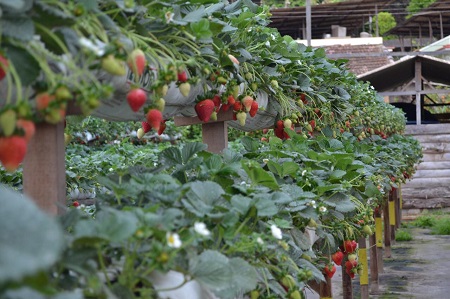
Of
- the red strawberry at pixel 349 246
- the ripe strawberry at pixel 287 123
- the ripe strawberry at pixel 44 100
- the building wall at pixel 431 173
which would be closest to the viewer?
the ripe strawberry at pixel 44 100

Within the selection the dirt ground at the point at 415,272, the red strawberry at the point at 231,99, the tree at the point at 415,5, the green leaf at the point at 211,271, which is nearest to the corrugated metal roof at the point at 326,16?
the tree at the point at 415,5

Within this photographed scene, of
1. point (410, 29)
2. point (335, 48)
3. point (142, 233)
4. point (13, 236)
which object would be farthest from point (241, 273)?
point (410, 29)

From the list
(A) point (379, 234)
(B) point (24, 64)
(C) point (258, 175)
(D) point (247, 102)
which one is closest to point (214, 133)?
(D) point (247, 102)

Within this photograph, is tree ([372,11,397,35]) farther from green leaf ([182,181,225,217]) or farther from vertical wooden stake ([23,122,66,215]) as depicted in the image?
vertical wooden stake ([23,122,66,215])

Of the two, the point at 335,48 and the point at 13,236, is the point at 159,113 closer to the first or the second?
the point at 13,236

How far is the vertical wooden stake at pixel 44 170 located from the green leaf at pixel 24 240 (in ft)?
3.12

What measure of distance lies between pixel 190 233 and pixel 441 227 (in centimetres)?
1372

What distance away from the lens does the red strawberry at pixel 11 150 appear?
1344 mm

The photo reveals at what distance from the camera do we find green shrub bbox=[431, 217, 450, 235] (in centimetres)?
1473

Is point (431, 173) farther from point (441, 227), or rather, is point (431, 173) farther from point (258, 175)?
point (258, 175)

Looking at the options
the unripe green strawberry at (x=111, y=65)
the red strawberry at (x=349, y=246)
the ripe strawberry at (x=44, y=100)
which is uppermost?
the unripe green strawberry at (x=111, y=65)

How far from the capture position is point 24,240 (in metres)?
0.93

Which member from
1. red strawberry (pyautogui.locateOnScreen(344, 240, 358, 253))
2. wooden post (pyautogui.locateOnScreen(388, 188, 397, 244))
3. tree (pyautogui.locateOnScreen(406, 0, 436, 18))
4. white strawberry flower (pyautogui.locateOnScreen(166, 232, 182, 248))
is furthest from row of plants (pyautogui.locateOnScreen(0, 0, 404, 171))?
tree (pyautogui.locateOnScreen(406, 0, 436, 18))

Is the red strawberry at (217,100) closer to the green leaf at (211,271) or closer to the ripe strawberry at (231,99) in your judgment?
the ripe strawberry at (231,99)
